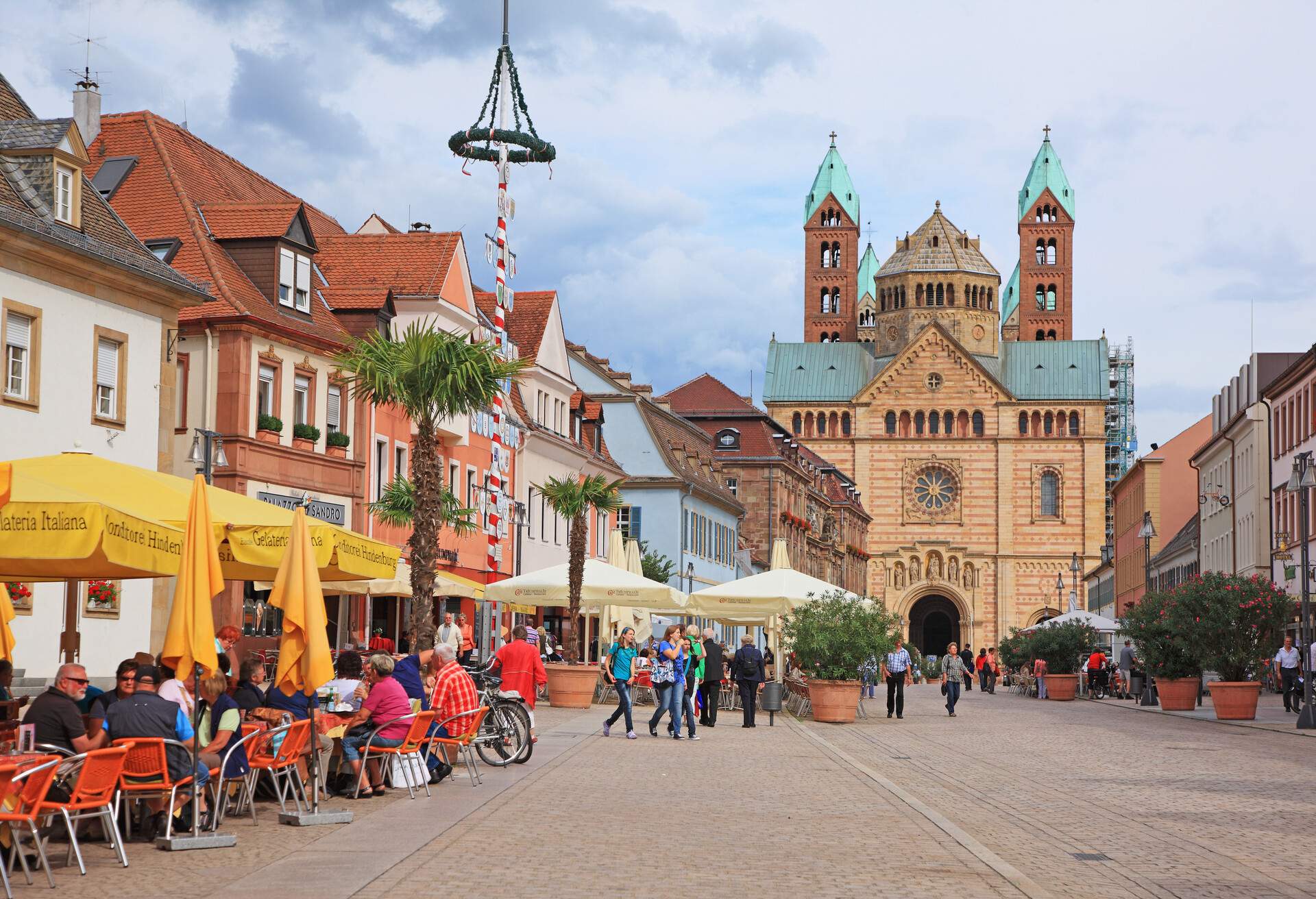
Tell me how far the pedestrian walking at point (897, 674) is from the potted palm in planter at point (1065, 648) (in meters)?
17.1

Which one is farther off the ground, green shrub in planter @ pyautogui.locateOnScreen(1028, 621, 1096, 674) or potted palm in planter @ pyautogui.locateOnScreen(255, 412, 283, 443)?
potted palm in planter @ pyautogui.locateOnScreen(255, 412, 283, 443)

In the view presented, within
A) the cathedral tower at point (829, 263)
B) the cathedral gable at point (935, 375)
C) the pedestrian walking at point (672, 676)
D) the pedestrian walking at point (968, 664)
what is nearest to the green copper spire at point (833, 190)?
the cathedral tower at point (829, 263)

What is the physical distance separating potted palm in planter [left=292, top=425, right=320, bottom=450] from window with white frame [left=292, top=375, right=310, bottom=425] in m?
0.22

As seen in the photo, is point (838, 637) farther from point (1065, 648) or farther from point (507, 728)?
point (1065, 648)

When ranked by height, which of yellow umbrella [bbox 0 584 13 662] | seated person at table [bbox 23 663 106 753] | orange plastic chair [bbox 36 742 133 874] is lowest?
orange plastic chair [bbox 36 742 133 874]

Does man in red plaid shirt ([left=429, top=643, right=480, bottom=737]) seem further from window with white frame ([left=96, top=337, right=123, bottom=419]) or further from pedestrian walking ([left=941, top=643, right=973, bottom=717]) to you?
pedestrian walking ([left=941, top=643, right=973, bottom=717])

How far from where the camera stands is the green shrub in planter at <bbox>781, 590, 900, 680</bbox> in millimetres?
30031

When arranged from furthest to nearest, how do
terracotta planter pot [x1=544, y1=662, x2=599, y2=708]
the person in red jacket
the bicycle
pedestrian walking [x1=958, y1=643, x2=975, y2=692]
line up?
pedestrian walking [x1=958, y1=643, x2=975, y2=692], terracotta planter pot [x1=544, y1=662, x2=599, y2=708], the person in red jacket, the bicycle

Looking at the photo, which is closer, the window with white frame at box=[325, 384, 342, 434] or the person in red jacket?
the person in red jacket

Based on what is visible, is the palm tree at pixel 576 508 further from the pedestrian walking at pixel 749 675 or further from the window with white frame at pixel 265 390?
the window with white frame at pixel 265 390

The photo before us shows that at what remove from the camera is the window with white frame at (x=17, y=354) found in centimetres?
2488

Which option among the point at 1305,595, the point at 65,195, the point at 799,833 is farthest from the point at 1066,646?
the point at 799,833

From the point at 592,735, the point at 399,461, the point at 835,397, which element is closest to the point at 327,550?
the point at 592,735

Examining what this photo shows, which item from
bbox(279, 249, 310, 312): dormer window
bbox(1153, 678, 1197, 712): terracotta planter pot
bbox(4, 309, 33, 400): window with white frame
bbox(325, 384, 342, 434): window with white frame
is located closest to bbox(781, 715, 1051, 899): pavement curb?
bbox(4, 309, 33, 400): window with white frame
